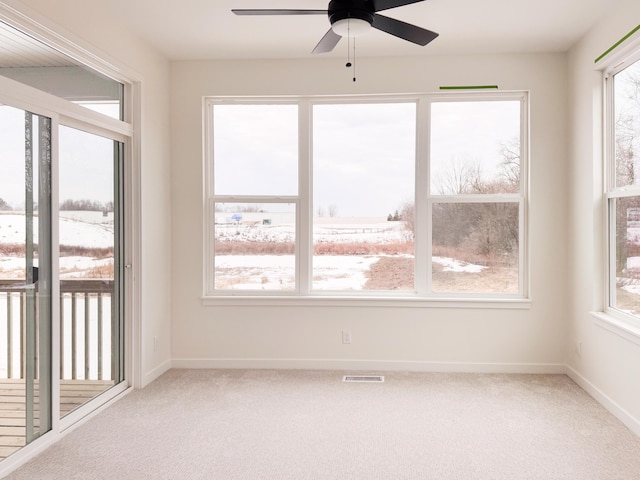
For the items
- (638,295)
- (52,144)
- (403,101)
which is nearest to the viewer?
(52,144)

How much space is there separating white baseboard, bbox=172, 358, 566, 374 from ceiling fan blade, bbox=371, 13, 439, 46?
2626 mm

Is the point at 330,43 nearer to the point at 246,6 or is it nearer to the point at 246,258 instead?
the point at 246,6

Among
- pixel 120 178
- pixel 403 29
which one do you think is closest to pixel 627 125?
pixel 403 29

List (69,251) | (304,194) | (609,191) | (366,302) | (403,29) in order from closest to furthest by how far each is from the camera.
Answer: (403,29) → (69,251) → (609,191) → (366,302) → (304,194)

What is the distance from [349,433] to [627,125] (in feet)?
9.11

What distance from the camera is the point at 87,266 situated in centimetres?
310

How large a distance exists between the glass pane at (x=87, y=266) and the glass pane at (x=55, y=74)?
0.23 meters

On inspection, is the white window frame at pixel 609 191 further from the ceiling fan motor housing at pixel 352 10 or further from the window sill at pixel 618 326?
the ceiling fan motor housing at pixel 352 10

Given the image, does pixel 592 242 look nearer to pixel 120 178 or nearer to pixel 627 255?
pixel 627 255

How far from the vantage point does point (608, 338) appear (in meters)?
3.16

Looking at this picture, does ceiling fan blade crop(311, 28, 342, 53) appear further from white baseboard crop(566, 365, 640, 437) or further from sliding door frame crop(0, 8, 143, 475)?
white baseboard crop(566, 365, 640, 437)

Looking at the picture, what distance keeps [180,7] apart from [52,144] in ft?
4.11

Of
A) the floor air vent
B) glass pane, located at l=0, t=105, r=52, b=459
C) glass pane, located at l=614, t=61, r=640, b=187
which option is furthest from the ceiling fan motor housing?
the floor air vent

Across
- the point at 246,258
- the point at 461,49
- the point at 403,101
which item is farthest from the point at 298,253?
the point at 461,49
